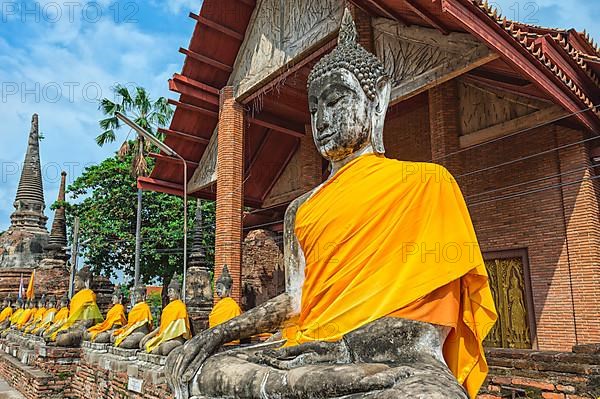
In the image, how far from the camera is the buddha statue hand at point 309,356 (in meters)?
2.10

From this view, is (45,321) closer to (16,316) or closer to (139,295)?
(16,316)

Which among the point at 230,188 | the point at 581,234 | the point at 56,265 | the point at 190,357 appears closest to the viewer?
the point at 190,357

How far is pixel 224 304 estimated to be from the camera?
33.3ft

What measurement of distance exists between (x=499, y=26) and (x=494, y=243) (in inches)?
177

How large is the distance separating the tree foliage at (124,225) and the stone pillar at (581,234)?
14.7 metres

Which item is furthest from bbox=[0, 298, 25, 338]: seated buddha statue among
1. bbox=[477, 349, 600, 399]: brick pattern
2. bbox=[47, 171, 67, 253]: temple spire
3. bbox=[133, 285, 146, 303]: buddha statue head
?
bbox=[477, 349, 600, 399]: brick pattern

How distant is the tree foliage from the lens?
834 inches

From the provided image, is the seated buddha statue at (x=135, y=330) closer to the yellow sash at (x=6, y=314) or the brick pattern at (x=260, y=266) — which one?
the brick pattern at (x=260, y=266)

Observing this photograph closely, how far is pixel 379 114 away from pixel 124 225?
20696 millimetres

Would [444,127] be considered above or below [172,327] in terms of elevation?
above

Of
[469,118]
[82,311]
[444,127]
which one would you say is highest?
[469,118]

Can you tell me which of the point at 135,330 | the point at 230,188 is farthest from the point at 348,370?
the point at 230,188

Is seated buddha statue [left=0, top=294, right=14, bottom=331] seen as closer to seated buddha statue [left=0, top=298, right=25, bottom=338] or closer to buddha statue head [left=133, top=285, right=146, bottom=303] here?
seated buddha statue [left=0, top=298, right=25, bottom=338]

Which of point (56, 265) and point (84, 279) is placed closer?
point (84, 279)
